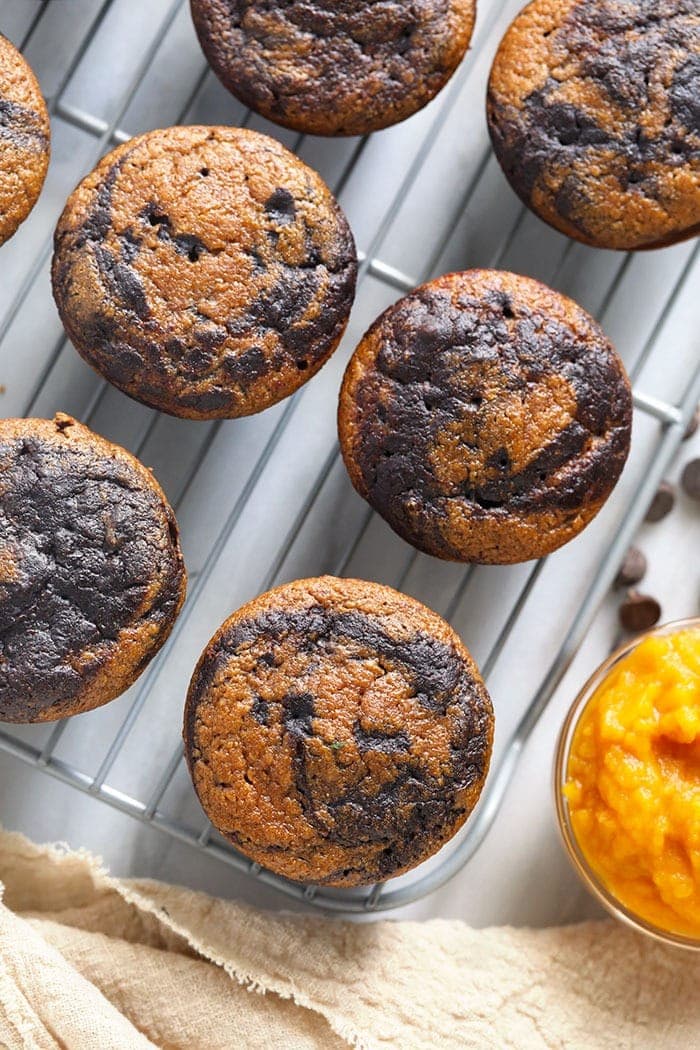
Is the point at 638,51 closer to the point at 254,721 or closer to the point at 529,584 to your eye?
the point at 529,584

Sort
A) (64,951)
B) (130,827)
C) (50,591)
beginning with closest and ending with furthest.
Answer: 1. (50,591)
2. (64,951)
3. (130,827)

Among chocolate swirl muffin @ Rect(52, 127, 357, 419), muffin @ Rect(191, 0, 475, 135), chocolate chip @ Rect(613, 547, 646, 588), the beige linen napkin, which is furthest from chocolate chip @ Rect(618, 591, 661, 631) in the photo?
muffin @ Rect(191, 0, 475, 135)

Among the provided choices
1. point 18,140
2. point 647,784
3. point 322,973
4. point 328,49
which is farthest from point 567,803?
point 18,140

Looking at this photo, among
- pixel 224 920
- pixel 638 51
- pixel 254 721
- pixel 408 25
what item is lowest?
pixel 224 920

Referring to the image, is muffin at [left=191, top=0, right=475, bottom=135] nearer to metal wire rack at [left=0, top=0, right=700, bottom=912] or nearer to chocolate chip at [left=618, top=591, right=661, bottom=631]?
metal wire rack at [left=0, top=0, right=700, bottom=912]

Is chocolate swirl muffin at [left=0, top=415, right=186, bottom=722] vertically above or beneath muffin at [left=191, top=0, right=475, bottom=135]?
beneath

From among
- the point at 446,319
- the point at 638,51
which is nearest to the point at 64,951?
the point at 446,319
